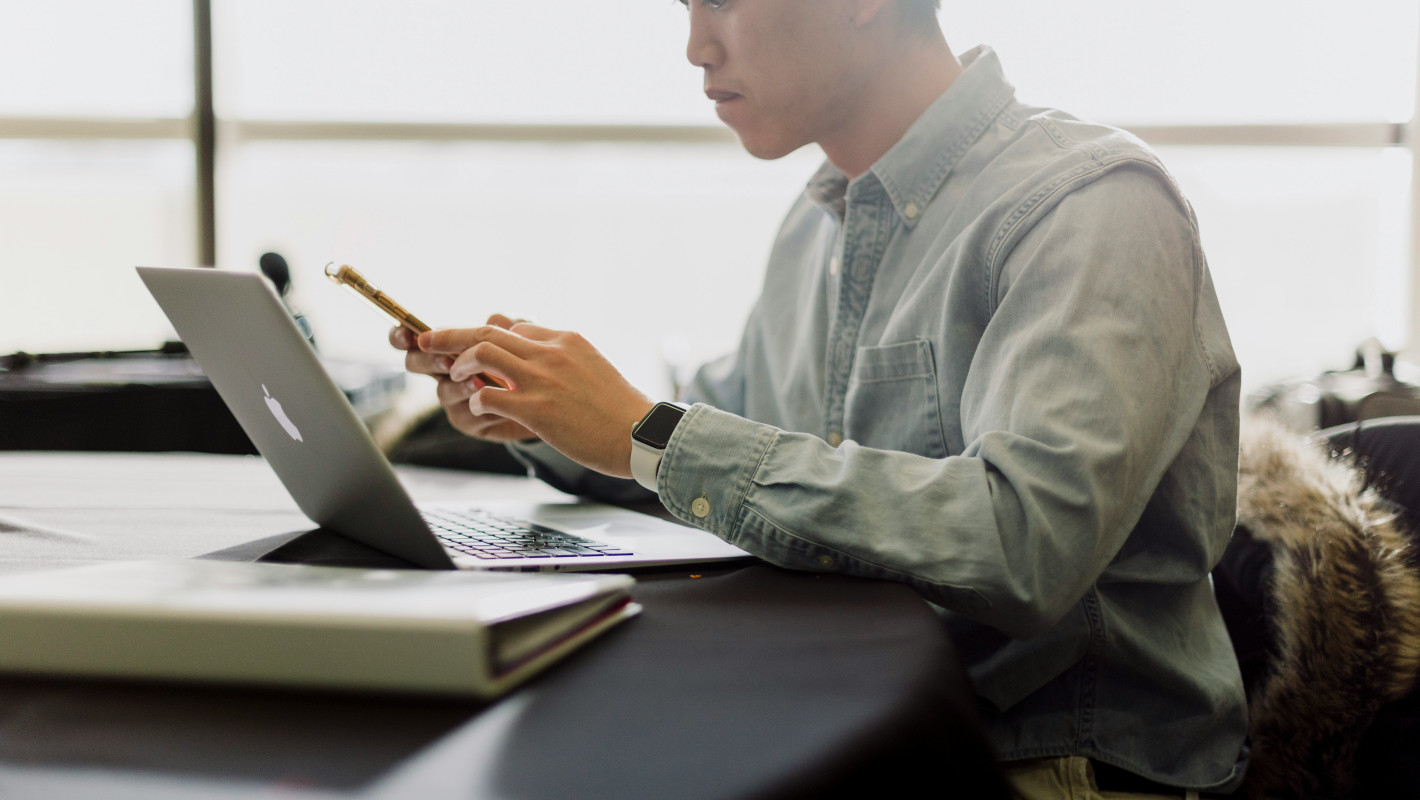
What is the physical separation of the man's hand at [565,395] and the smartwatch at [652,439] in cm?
1

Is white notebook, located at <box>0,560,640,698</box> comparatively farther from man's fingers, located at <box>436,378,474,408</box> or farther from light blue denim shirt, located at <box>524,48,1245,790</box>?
man's fingers, located at <box>436,378,474,408</box>

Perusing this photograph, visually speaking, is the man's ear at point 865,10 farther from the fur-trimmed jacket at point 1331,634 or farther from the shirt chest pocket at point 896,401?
the fur-trimmed jacket at point 1331,634

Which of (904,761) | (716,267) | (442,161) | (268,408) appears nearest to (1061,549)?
(904,761)

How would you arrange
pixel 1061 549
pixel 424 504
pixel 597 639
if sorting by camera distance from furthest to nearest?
1. pixel 424 504
2. pixel 1061 549
3. pixel 597 639

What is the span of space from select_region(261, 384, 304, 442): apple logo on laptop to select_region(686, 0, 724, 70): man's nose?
1.85 feet

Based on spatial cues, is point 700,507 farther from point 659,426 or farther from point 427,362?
point 427,362

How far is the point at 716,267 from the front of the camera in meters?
2.77

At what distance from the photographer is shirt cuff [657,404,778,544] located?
2.13 ft

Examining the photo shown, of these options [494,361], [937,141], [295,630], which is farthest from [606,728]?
[937,141]

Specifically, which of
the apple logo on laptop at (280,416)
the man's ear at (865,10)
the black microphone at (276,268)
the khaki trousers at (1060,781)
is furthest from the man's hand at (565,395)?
the black microphone at (276,268)

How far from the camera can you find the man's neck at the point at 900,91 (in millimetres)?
1041

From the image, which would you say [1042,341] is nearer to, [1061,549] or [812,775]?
[1061,549]

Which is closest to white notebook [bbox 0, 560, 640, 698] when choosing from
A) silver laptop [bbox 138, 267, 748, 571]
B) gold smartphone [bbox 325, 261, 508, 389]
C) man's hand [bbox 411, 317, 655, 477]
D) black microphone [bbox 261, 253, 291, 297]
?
silver laptop [bbox 138, 267, 748, 571]

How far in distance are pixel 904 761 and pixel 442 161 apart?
264 cm
